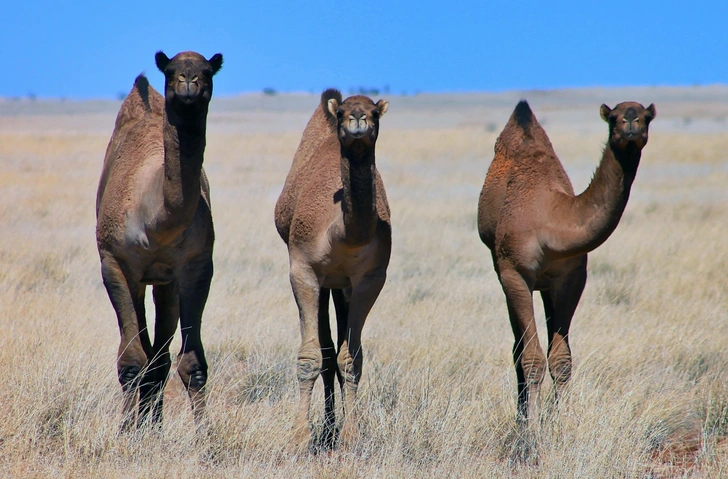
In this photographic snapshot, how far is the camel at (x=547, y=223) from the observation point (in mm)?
5523

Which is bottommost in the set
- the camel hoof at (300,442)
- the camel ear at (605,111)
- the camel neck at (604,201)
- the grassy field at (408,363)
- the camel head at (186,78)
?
the camel hoof at (300,442)

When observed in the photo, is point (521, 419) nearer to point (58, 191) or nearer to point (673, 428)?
point (673, 428)

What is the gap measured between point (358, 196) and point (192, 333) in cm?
162

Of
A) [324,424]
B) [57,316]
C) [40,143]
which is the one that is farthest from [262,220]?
[40,143]

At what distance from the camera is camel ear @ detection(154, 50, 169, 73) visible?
533cm

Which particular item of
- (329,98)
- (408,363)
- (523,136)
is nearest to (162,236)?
(329,98)

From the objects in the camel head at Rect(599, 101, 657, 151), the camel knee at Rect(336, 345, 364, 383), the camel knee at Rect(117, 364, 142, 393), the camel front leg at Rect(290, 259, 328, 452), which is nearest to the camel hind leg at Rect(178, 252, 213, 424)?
the camel knee at Rect(117, 364, 142, 393)

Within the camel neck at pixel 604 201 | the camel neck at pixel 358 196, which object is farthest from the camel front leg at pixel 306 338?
the camel neck at pixel 604 201

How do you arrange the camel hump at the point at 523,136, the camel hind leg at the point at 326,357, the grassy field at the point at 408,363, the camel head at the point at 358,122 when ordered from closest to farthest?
1. the camel head at the point at 358,122
2. the grassy field at the point at 408,363
3. the camel hind leg at the point at 326,357
4. the camel hump at the point at 523,136

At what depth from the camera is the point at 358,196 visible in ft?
18.1

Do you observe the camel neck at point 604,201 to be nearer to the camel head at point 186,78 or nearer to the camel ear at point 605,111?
the camel ear at point 605,111

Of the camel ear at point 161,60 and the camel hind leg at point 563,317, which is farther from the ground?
the camel ear at point 161,60

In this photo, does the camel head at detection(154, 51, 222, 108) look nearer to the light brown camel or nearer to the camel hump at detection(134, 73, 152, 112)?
the light brown camel

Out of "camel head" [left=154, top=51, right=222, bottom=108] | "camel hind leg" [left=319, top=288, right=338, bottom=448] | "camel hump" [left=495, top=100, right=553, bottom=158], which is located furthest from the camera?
"camel hump" [left=495, top=100, right=553, bottom=158]
